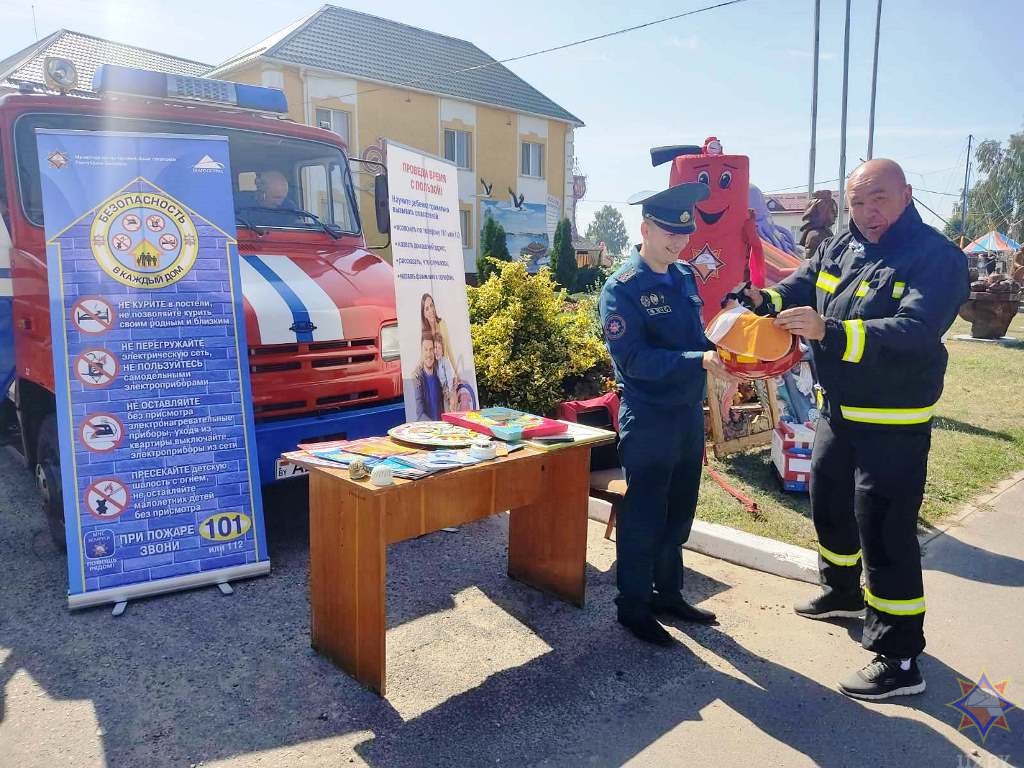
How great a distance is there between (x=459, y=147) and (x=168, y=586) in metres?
22.8

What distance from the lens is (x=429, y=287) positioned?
489 cm

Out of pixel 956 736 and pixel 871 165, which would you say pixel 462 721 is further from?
pixel 871 165

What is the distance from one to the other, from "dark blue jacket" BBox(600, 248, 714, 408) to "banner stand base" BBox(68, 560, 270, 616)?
7.18 ft

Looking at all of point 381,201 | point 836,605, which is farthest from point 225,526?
point 836,605

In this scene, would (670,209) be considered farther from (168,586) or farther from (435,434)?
(168,586)

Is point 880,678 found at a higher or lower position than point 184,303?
lower

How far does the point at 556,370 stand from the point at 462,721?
132 inches

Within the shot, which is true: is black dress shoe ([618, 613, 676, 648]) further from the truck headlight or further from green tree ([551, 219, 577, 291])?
green tree ([551, 219, 577, 291])

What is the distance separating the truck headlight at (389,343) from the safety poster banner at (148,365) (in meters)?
0.92

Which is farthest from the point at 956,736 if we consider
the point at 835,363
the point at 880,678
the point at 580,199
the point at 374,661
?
the point at 580,199

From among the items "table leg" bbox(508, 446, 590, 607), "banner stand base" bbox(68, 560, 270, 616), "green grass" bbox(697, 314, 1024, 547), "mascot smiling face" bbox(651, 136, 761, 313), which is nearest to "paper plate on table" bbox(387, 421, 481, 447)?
"table leg" bbox(508, 446, 590, 607)

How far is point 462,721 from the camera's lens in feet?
9.02

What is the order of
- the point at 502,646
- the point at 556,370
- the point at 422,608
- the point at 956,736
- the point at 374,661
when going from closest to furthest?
the point at 956,736, the point at 374,661, the point at 502,646, the point at 422,608, the point at 556,370

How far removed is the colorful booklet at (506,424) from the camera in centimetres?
339
